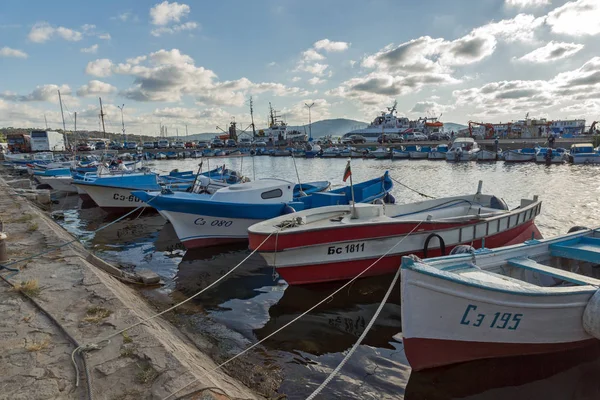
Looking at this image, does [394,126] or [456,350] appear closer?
[456,350]

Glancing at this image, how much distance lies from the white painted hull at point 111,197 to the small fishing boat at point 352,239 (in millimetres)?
13258

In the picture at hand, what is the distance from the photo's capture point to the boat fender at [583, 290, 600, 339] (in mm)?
5035

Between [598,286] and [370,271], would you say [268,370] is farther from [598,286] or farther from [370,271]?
[598,286]

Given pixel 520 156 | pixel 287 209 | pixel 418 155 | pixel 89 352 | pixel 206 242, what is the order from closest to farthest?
1. pixel 89 352
2. pixel 287 209
3. pixel 206 242
4. pixel 520 156
5. pixel 418 155

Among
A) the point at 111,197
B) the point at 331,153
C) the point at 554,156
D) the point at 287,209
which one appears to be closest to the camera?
the point at 287,209

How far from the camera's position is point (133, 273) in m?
10.1

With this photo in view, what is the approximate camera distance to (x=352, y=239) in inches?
329

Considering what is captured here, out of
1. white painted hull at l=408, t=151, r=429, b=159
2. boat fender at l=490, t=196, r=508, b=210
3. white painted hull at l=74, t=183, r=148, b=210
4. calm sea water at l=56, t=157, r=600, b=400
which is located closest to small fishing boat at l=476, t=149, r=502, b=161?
white painted hull at l=408, t=151, r=429, b=159

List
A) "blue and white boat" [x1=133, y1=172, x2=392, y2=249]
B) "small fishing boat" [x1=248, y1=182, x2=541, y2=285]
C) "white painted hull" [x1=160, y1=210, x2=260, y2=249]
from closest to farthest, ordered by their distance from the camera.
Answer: "small fishing boat" [x1=248, y1=182, x2=541, y2=285] → "blue and white boat" [x1=133, y1=172, x2=392, y2=249] → "white painted hull" [x1=160, y1=210, x2=260, y2=249]

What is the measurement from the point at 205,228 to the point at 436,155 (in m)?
49.3

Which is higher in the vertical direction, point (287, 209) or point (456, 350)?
point (287, 209)

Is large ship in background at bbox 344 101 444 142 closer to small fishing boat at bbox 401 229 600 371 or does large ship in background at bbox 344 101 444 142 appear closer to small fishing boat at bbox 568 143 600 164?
small fishing boat at bbox 568 143 600 164

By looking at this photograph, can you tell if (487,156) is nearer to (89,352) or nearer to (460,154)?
(460,154)

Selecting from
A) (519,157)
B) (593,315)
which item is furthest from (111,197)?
(519,157)
